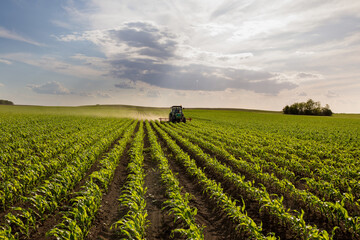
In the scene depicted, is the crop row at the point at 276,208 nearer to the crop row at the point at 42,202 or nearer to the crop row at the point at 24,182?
the crop row at the point at 42,202

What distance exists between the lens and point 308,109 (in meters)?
94.6

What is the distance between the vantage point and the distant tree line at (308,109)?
92188mm

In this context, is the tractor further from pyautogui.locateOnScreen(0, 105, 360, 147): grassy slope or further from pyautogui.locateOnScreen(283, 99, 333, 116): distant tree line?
pyautogui.locateOnScreen(283, 99, 333, 116): distant tree line

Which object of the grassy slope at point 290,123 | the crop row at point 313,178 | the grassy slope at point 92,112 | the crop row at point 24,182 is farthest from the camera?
the grassy slope at point 92,112

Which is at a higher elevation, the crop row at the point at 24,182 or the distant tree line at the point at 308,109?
the distant tree line at the point at 308,109

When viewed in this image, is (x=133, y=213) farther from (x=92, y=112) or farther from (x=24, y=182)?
(x=92, y=112)

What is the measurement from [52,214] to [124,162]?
18.4 ft

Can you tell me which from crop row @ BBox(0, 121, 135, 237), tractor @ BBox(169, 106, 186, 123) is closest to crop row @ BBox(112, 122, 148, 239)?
crop row @ BBox(0, 121, 135, 237)

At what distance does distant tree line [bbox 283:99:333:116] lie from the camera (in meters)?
92.2

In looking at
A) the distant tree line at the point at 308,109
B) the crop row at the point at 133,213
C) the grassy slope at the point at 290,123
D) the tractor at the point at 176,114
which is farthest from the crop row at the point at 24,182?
the distant tree line at the point at 308,109

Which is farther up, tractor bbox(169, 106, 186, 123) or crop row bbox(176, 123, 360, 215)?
tractor bbox(169, 106, 186, 123)

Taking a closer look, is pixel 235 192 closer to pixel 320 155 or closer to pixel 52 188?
pixel 52 188

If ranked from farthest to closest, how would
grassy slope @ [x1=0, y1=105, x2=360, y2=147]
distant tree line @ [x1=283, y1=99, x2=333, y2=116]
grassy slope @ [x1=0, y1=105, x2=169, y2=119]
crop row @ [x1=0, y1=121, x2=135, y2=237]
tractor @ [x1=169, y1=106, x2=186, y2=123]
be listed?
1. distant tree line @ [x1=283, y1=99, x2=333, y2=116]
2. grassy slope @ [x1=0, y1=105, x2=169, y2=119]
3. tractor @ [x1=169, y1=106, x2=186, y2=123]
4. grassy slope @ [x1=0, y1=105, x2=360, y2=147]
5. crop row @ [x1=0, y1=121, x2=135, y2=237]

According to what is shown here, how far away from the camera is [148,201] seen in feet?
21.7
